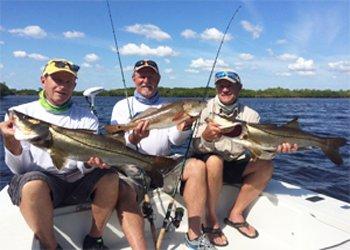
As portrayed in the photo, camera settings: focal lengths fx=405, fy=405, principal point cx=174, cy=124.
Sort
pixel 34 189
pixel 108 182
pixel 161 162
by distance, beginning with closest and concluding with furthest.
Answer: pixel 34 189, pixel 161 162, pixel 108 182

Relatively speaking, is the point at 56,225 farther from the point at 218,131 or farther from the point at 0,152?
the point at 0,152

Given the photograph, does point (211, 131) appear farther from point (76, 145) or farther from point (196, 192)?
point (76, 145)

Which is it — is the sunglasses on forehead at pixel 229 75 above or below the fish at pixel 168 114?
above

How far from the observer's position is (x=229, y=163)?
517 centimetres

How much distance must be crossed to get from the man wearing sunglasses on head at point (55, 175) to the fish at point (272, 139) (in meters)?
1.58

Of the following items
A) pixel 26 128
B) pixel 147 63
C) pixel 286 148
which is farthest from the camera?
pixel 147 63

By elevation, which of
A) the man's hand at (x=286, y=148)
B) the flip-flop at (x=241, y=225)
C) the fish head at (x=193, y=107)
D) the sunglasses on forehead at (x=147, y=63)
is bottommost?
the flip-flop at (x=241, y=225)

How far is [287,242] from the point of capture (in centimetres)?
477

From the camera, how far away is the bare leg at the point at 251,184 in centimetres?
511

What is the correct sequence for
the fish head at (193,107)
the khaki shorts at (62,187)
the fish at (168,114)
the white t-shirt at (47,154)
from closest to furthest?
the khaki shorts at (62,187) → the white t-shirt at (47,154) → the fish at (168,114) → the fish head at (193,107)

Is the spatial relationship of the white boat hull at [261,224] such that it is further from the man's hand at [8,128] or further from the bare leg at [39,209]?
the man's hand at [8,128]

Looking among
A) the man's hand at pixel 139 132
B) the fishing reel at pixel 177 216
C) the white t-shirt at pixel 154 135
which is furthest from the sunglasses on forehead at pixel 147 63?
the fishing reel at pixel 177 216

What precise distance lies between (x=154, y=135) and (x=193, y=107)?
0.64 m

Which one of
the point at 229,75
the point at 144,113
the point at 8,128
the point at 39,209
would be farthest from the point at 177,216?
the point at 8,128
